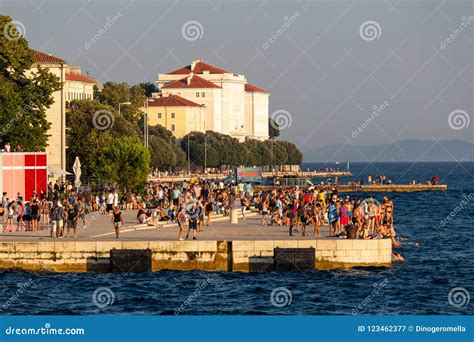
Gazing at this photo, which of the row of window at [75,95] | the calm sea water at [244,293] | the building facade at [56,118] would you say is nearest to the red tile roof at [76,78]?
the row of window at [75,95]

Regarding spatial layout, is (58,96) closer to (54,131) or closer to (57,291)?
(54,131)

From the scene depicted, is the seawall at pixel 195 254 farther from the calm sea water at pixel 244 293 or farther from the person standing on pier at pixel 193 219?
the person standing on pier at pixel 193 219

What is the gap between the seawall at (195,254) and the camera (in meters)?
43.7

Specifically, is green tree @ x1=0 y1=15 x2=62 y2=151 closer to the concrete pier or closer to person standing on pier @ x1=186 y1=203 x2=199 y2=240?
the concrete pier

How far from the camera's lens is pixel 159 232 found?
49719mm

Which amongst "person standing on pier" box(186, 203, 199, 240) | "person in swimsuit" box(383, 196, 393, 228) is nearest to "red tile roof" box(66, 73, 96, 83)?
"person in swimsuit" box(383, 196, 393, 228)

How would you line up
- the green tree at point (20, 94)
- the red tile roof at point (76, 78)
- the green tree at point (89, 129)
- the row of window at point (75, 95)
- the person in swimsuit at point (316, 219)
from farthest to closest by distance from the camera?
the red tile roof at point (76, 78) → the row of window at point (75, 95) → the green tree at point (89, 129) → the green tree at point (20, 94) → the person in swimsuit at point (316, 219)

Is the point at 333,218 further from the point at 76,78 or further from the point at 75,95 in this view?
the point at 76,78

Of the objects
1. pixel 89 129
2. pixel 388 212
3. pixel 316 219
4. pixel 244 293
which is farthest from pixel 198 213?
pixel 89 129

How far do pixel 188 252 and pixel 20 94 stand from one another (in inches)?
1289

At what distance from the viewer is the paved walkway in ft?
152

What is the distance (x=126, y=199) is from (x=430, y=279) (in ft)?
81.5

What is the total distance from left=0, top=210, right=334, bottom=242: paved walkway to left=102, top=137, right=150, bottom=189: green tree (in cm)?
1788

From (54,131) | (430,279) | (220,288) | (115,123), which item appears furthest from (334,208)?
(115,123)
